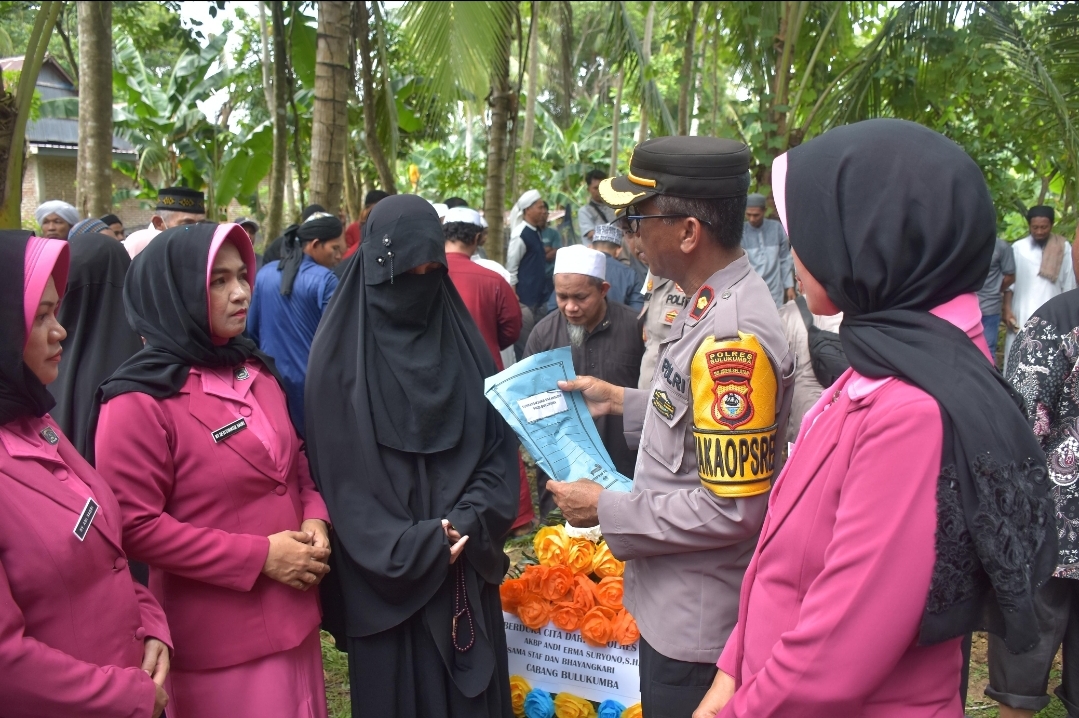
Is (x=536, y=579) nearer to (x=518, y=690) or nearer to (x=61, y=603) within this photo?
(x=518, y=690)

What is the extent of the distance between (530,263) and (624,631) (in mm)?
5301

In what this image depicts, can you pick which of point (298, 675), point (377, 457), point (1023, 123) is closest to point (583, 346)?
point (377, 457)

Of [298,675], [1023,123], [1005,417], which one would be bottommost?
[298,675]

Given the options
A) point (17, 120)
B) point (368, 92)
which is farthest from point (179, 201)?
point (368, 92)

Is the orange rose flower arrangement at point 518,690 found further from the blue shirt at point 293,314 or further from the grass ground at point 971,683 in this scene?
Result: the blue shirt at point 293,314

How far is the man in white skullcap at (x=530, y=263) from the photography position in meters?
8.04

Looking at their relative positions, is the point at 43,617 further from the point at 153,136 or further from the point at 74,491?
the point at 153,136

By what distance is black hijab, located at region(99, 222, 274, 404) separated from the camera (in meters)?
2.38

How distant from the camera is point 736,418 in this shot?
1854 mm

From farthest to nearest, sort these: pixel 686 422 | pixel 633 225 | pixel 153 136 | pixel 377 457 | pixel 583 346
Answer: pixel 153 136
pixel 583 346
pixel 377 457
pixel 633 225
pixel 686 422

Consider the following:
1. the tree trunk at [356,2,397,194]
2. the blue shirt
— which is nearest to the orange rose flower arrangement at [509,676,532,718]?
the blue shirt

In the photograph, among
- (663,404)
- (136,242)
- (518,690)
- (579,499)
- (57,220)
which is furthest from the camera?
(57,220)

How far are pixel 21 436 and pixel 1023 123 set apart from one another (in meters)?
8.24

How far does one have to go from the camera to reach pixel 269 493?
247cm
